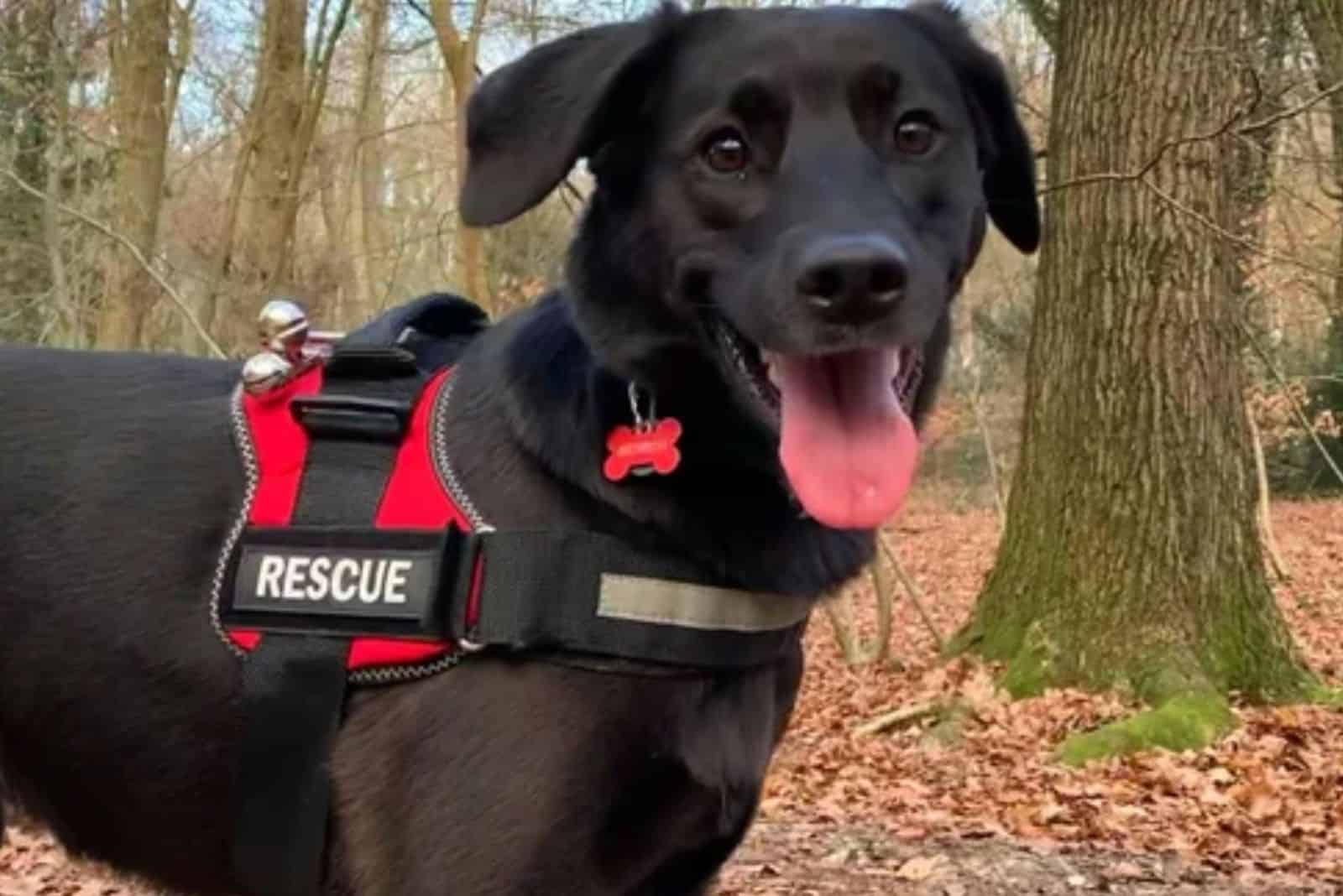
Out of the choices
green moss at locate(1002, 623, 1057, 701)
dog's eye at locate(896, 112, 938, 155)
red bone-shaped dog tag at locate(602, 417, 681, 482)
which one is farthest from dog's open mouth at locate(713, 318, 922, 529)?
green moss at locate(1002, 623, 1057, 701)

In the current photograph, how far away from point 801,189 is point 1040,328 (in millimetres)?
5897

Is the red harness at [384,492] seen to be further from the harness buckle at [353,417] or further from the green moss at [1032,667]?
the green moss at [1032,667]

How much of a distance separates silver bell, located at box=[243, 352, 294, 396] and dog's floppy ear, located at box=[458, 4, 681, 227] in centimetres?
44

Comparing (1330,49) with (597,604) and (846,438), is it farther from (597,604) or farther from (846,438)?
(597,604)

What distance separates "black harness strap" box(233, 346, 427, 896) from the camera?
277 cm

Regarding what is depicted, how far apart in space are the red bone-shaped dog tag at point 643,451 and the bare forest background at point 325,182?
5540 mm

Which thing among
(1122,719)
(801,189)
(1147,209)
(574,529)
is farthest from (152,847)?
(1147,209)

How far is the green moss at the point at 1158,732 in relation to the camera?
291 inches

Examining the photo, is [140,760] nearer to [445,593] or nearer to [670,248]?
[445,593]

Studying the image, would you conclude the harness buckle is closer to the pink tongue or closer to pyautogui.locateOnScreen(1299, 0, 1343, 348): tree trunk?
the pink tongue

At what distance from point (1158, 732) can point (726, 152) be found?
5.36 m

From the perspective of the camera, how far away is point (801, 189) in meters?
2.64

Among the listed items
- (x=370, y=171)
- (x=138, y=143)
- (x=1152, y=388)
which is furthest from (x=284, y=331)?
(x=370, y=171)

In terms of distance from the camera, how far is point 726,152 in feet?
8.92
